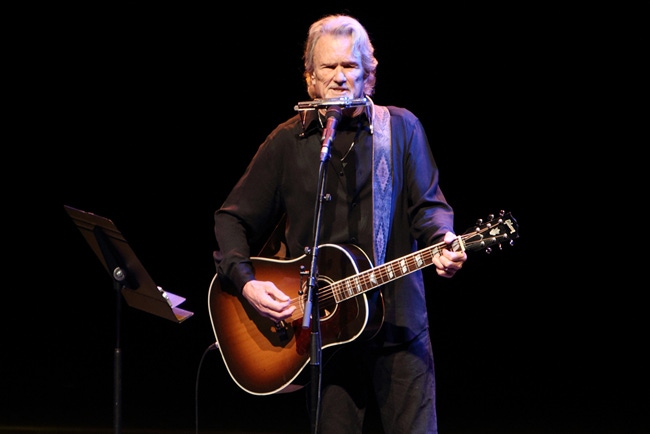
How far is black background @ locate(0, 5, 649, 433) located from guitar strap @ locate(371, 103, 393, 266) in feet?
7.70

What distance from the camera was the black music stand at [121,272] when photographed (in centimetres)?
331

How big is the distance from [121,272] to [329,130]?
44.5 inches

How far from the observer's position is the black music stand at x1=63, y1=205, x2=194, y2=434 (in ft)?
10.9

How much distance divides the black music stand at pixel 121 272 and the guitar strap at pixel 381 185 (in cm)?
86

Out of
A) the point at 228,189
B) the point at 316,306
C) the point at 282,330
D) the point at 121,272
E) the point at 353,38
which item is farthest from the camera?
the point at 228,189

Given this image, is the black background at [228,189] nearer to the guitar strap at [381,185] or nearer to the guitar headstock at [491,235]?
the guitar strap at [381,185]

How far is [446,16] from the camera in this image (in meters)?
5.29

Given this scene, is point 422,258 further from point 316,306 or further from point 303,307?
point 303,307

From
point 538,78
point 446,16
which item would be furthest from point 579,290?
point 446,16

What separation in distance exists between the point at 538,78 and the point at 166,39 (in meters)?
2.45

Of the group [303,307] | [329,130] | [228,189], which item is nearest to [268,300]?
[303,307]

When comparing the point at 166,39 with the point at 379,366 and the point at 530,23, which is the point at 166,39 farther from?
the point at 379,366

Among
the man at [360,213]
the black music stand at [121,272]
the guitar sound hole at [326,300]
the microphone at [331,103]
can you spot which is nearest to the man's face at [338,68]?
the man at [360,213]

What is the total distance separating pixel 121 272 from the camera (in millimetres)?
3398
